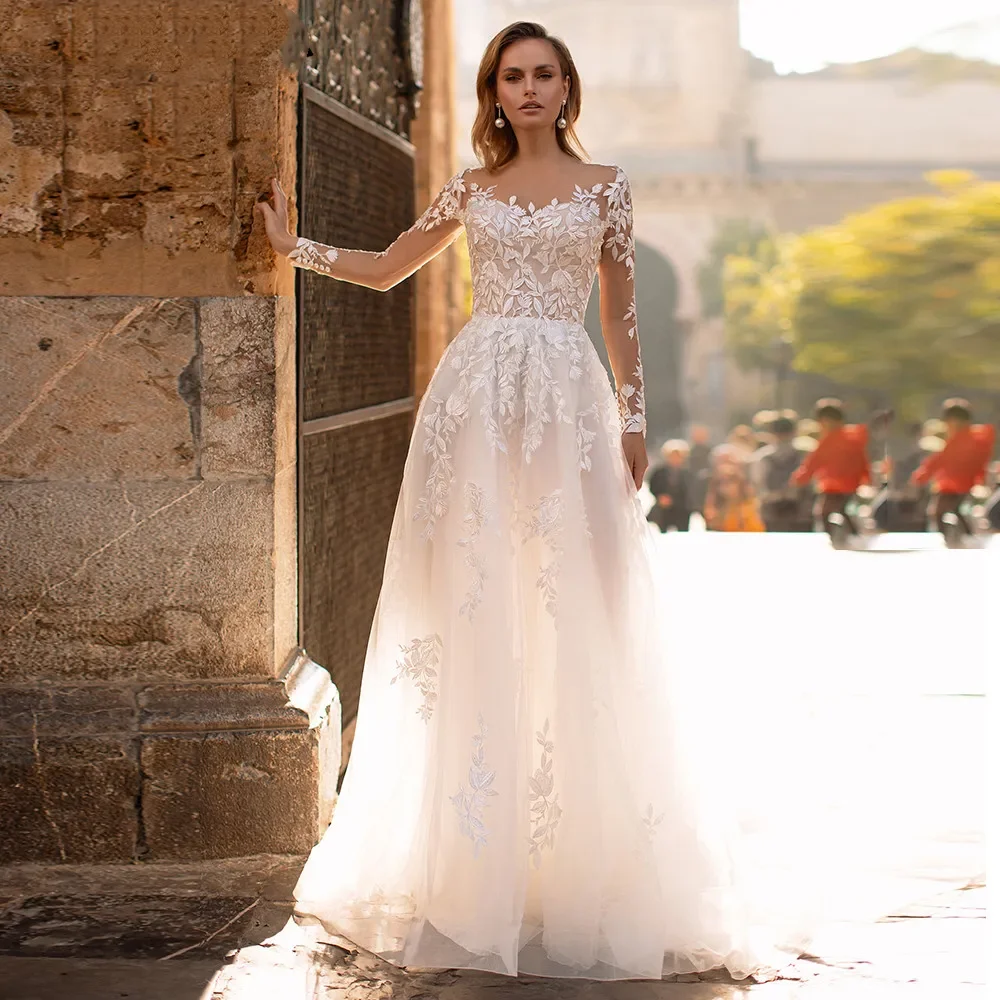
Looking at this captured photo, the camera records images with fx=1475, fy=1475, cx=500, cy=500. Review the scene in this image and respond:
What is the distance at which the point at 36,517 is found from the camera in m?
3.88

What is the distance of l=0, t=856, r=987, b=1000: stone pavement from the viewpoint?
310cm

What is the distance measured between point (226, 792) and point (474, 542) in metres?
1.04

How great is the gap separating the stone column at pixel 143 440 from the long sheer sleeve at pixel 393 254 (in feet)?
0.73

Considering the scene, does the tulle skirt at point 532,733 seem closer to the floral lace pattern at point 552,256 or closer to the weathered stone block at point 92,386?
the floral lace pattern at point 552,256

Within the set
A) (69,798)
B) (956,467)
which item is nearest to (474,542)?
(69,798)

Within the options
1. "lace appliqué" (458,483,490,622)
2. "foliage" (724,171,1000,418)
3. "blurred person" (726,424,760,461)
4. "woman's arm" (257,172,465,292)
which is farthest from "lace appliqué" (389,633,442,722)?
"foliage" (724,171,1000,418)

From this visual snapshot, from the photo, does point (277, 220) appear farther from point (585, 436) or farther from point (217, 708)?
point (217, 708)

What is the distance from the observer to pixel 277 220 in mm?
3803

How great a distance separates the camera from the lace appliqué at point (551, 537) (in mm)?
3391

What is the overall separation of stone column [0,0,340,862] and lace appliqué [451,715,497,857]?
2.40ft

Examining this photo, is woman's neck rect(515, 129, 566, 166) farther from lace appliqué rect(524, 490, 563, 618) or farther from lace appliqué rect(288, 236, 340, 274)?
lace appliqué rect(524, 490, 563, 618)

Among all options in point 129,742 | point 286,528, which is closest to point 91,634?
point 129,742

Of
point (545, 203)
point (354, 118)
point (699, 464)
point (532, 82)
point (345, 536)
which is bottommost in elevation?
point (345, 536)

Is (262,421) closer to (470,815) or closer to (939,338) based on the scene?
(470,815)
